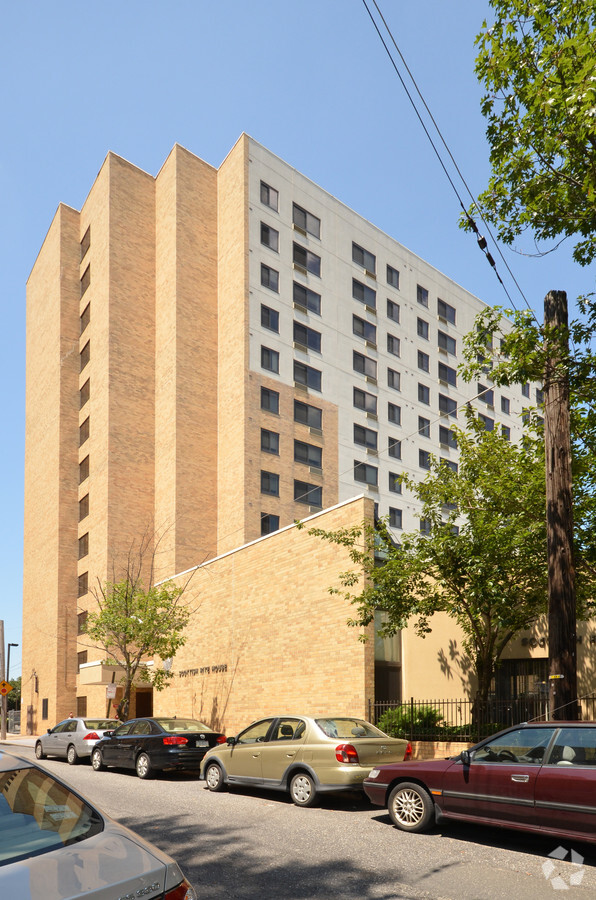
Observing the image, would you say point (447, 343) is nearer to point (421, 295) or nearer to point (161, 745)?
point (421, 295)

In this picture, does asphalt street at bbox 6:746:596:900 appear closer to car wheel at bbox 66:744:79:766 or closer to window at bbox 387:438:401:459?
car wheel at bbox 66:744:79:766

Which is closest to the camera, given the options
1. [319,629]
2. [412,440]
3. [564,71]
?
[564,71]

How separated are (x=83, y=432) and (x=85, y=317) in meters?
7.22

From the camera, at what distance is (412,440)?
Answer: 49844 millimetres

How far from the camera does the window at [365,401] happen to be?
46.7 metres

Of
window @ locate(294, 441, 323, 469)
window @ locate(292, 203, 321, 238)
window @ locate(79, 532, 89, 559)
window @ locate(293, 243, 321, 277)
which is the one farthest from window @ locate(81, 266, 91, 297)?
window @ locate(294, 441, 323, 469)

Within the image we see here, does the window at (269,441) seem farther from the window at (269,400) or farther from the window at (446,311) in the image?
the window at (446,311)

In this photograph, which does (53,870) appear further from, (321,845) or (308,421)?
(308,421)

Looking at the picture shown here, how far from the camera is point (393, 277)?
168 feet

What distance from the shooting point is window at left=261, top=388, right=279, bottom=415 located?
41000mm

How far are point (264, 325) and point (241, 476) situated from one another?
824 cm

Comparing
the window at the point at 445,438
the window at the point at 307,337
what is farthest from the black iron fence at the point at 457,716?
the window at the point at 445,438

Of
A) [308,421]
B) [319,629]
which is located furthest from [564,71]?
[308,421]

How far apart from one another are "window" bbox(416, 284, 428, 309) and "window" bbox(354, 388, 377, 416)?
9.14m
